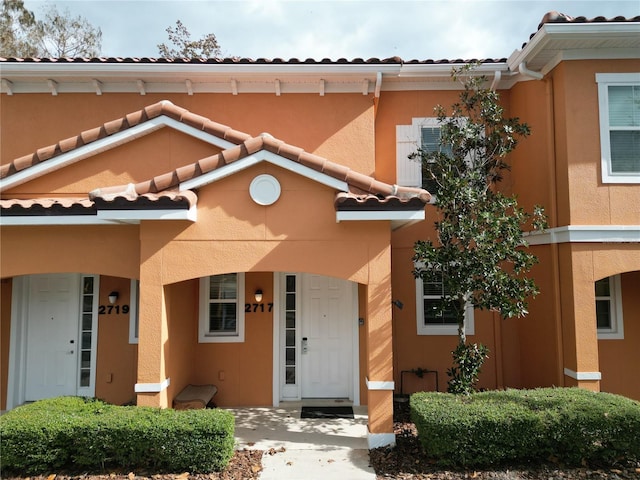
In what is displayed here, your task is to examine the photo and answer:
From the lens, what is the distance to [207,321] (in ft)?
28.4

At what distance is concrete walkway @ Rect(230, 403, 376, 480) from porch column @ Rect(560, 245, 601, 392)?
384 centimetres

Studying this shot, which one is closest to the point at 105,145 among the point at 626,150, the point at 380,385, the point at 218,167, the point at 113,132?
the point at 113,132

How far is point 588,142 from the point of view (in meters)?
7.35

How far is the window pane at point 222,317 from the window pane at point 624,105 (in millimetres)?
8279

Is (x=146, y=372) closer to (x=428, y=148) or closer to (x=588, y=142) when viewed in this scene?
(x=428, y=148)

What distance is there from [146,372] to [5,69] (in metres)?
7.21

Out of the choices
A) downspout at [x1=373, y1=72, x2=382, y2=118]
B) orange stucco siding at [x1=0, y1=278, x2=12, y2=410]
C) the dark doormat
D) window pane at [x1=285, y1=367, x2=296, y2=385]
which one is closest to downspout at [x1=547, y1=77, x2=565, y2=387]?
downspout at [x1=373, y1=72, x2=382, y2=118]

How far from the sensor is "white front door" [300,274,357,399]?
8711 millimetres

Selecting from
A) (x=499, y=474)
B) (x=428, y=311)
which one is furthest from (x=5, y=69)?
(x=499, y=474)

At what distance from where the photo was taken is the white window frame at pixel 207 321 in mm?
8570

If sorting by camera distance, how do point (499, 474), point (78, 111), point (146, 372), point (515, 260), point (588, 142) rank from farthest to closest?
point (78, 111) < point (588, 142) < point (515, 260) < point (146, 372) < point (499, 474)

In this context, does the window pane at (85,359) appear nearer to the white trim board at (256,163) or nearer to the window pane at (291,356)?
the window pane at (291,356)

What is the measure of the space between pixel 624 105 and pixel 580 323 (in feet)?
13.5

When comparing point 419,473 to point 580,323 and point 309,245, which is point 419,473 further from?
point 580,323
